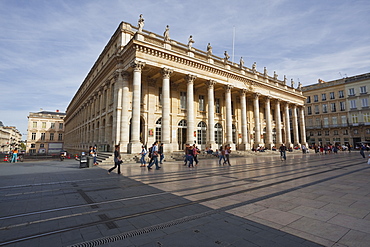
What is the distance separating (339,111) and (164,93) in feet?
152

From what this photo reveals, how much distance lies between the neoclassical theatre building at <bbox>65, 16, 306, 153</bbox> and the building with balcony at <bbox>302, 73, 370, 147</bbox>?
72.3 feet

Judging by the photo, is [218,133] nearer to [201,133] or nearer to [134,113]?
[201,133]

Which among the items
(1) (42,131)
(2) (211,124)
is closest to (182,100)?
(2) (211,124)

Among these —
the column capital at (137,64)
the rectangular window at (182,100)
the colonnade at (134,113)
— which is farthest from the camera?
the rectangular window at (182,100)

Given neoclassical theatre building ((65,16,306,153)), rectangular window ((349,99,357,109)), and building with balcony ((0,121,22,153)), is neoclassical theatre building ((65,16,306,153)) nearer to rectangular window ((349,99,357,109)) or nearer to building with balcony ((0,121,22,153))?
rectangular window ((349,99,357,109))

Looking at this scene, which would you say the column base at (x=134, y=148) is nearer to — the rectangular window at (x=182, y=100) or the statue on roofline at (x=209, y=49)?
the rectangular window at (x=182, y=100)

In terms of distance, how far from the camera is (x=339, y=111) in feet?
152

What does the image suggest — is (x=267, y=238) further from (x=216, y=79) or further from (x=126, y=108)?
(x=216, y=79)

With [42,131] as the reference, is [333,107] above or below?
above

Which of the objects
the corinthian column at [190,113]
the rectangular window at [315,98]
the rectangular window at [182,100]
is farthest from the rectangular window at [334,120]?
the corinthian column at [190,113]

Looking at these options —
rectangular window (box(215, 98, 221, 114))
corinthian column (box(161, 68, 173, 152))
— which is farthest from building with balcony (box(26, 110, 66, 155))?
corinthian column (box(161, 68, 173, 152))

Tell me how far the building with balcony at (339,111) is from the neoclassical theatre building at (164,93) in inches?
868

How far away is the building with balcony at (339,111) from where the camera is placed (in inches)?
1720

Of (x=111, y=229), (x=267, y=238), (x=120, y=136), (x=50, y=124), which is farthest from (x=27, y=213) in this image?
(x=50, y=124)
